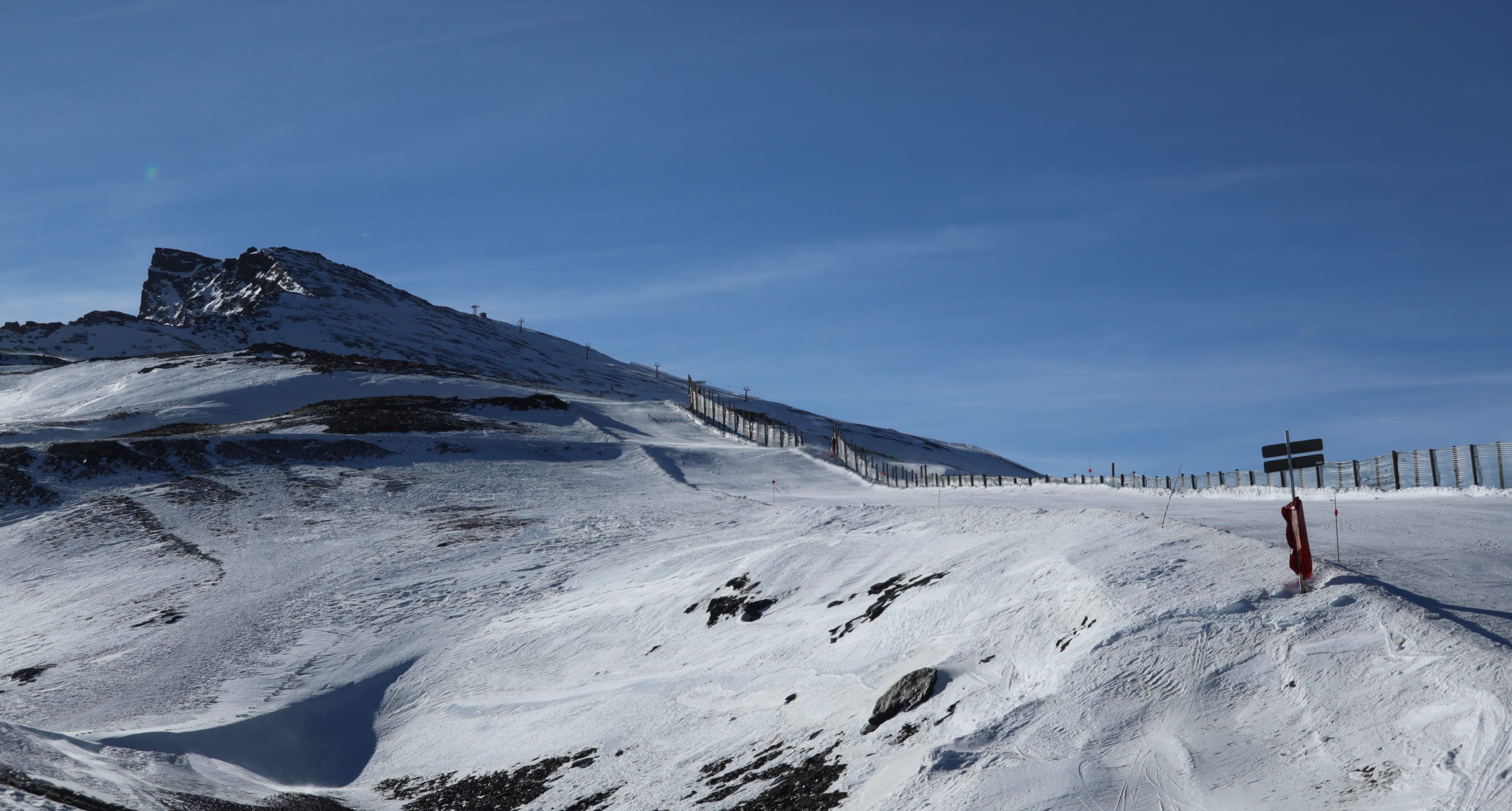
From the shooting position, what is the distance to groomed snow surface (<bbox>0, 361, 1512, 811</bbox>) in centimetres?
1277

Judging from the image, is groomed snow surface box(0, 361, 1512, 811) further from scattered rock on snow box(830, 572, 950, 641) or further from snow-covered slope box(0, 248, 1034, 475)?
Result: snow-covered slope box(0, 248, 1034, 475)

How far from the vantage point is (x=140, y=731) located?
23859 mm

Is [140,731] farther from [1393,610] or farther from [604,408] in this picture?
[604,408]

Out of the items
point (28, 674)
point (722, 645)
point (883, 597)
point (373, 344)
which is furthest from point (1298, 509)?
point (373, 344)

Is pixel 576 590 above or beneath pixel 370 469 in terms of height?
beneath

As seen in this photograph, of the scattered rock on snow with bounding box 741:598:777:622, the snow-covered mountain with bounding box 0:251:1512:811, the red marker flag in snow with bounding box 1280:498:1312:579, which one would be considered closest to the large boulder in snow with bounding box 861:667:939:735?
the snow-covered mountain with bounding box 0:251:1512:811

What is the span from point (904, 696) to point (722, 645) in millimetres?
8618

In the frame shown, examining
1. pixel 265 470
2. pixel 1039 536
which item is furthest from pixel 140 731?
pixel 265 470

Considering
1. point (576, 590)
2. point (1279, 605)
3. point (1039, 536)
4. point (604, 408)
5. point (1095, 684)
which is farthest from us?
point (604, 408)

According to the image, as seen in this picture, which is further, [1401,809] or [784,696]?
[784,696]

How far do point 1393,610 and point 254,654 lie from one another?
2724 centimetres

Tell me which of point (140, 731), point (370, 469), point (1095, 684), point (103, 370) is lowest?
point (140, 731)

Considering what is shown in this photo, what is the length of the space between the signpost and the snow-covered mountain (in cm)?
37

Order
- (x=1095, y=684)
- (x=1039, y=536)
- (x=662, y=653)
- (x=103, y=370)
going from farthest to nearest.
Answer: (x=103, y=370), (x=662, y=653), (x=1039, y=536), (x=1095, y=684)
